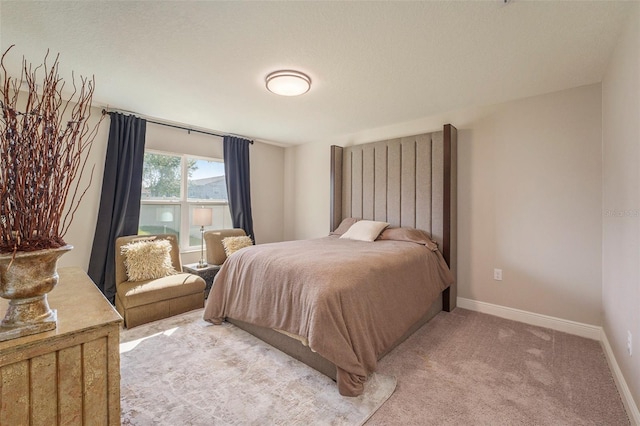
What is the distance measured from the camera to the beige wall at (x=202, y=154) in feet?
10.4

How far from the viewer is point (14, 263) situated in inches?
33.7

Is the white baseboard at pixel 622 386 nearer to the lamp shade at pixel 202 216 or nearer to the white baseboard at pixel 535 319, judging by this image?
the white baseboard at pixel 535 319

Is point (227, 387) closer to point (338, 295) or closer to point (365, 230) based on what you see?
point (338, 295)

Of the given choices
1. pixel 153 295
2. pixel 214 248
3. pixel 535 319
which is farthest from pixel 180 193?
pixel 535 319

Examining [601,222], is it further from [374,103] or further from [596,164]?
[374,103]

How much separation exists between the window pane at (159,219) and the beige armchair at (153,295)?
457 mm

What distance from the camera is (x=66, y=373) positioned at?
0.91 meters

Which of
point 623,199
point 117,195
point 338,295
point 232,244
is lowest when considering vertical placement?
point 338,295

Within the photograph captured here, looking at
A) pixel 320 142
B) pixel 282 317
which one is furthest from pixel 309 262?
pixel 320 142

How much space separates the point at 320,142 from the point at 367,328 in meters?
3.56

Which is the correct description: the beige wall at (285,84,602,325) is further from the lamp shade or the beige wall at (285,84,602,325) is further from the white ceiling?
the lamp shade

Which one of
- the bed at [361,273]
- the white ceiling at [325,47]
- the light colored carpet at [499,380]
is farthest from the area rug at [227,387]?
the white ceiling at [325,47]

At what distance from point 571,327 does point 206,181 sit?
4.76 m

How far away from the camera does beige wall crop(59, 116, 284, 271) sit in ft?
10.4
